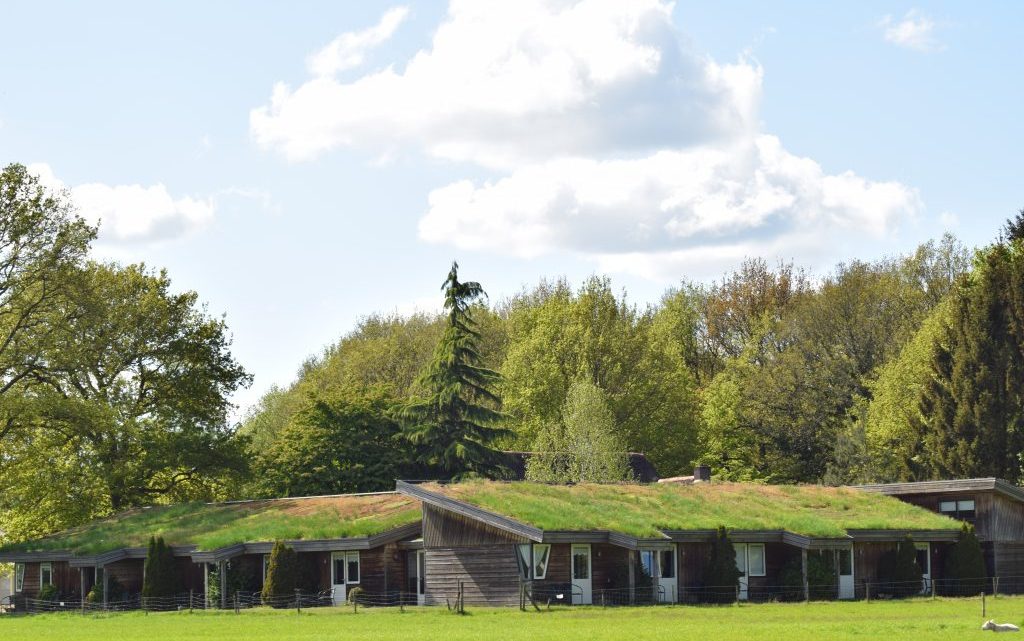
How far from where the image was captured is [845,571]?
5291 cm

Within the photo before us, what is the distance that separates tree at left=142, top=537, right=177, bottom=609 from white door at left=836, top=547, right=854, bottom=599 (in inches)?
1034

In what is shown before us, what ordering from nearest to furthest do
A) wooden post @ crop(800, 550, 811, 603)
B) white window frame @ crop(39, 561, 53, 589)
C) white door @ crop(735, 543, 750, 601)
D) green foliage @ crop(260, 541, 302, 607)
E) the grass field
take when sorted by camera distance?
1. the grass field
2. wooden post @ crop(800, 550, 811, 603)
3. white door @ crop(735, 543, 750, 601)
4. green foliage @ crop(260, 541, 302, 607)
5. white window frame @ crop(39, 561, 53, 589)

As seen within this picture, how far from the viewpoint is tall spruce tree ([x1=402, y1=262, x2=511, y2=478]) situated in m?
69.6

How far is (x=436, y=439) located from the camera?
70.1m

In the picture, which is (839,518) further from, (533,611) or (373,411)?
(373,411)

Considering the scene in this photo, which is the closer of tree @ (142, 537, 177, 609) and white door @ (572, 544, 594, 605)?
white door @ (572, 544, 594, 605)

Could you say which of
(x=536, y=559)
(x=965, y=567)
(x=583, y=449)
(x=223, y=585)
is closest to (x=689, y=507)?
(x=536, y=559)

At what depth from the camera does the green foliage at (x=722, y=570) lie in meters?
49.7

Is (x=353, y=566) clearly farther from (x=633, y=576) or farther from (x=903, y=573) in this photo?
(x=903, y=573)

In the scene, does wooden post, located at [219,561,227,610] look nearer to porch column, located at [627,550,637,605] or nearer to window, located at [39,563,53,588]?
window, located at [39,563,53,588]

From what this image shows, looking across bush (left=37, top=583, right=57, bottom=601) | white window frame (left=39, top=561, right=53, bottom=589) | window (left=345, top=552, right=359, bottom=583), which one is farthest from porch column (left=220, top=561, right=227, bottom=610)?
white window frame (left=39, top=561, right=53, bottom=589)

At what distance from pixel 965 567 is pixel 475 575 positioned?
20098mm

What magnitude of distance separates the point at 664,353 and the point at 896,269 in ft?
52.9

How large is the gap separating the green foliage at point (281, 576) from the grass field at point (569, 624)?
294 centimetres
